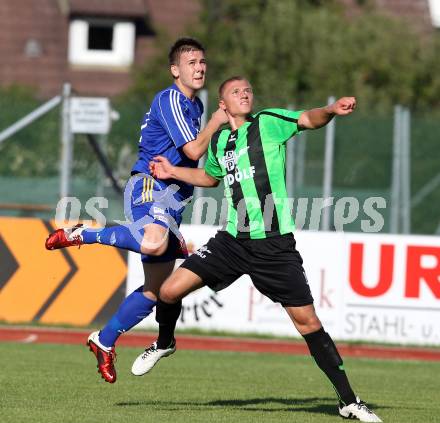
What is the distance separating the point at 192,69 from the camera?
9391 millimetres

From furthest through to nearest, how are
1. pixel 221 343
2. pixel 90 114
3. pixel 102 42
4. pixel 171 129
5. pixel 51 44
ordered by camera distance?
pixel 102 42
pixel 51 44
pixel 90 114
pixel 221 343
pixel 171 129

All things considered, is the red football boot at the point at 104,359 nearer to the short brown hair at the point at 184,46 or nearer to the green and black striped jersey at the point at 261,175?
the green and black striped jersey at the point at 261,175

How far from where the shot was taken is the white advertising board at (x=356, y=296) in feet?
51.3

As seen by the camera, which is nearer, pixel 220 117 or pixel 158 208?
→ pixel 220 117

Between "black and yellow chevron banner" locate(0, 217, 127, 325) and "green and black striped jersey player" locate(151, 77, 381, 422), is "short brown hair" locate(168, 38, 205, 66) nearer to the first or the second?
"green and black striped jersey player" locate(151, 77, 381, 422)

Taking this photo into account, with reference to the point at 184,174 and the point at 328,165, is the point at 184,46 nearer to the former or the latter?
the point at 184,174

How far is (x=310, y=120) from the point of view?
8461mm

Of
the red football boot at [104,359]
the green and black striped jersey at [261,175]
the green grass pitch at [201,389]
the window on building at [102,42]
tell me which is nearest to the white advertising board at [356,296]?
the green grass pitch at [201,389]

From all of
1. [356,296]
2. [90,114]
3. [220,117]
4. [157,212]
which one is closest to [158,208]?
[157,212]

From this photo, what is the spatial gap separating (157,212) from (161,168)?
409 mm

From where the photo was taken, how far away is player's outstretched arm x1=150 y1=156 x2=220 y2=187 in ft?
29.7

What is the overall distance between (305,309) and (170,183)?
150cm

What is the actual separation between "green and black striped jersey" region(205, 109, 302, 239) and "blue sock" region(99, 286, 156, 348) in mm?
1165

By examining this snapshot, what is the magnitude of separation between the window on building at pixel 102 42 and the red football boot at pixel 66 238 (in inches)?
1066
